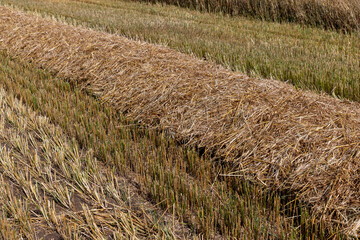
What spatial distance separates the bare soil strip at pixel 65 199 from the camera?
2174mm

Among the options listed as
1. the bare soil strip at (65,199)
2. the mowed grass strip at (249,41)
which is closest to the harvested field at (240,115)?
the bare soil strip at (65,199)

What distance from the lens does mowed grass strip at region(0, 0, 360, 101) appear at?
475 cm

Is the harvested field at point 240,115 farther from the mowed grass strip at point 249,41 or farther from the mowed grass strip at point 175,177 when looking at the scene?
the mowed grass strip at point 249,41

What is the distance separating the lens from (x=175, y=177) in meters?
2.59

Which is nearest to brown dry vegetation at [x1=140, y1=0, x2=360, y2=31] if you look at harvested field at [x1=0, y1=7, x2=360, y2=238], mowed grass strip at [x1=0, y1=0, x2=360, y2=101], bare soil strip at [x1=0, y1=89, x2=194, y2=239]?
mowed grass strip at [x1=0, y1=0, x2=360, y2=101]

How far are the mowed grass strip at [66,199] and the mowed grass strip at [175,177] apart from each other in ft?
0.23

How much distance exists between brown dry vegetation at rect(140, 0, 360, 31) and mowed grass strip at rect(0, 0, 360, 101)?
0.36 metres

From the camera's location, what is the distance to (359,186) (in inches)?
88.6

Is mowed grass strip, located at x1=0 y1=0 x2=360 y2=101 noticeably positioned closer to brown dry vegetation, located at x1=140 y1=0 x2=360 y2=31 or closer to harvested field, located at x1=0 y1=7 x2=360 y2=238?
brown dry vegetation, located at x1=140 y1=0 x2=360 y2=31

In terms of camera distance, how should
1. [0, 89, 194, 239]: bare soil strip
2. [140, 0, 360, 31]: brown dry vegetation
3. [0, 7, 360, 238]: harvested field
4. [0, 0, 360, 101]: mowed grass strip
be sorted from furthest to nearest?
1. [140, 0, 360, 31]: brown dry vegetation
2. [0, 0, 360, 101]: mowed grass strip
3. [0, 7, 360, 238]: harvested field
4. [0, 89, 194, 239]: bare soil strip

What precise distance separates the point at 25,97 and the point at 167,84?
5.48 ft

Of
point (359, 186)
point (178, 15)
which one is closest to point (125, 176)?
point (359, 186)

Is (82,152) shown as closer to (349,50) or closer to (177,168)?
(177,168)

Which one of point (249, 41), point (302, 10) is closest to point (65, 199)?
point (249, 41)
